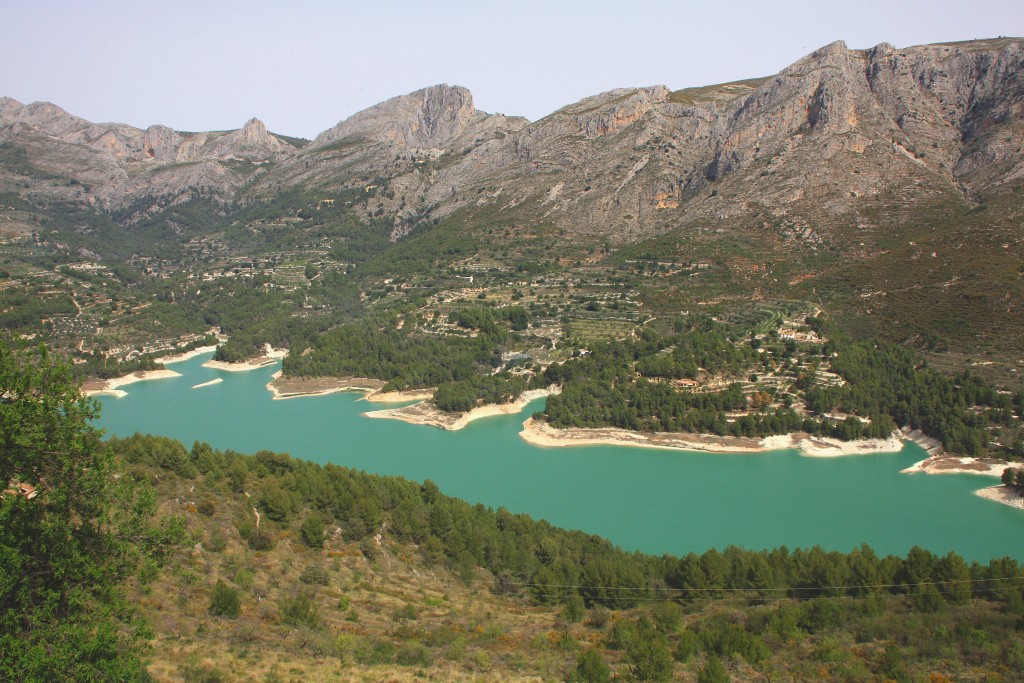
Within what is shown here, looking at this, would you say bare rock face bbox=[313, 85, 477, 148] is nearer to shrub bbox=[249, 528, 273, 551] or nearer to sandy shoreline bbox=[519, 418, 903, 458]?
sandy shoreline bbox=[519, 418, 903, 458]

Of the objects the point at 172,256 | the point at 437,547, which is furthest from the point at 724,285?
the point at 172,256

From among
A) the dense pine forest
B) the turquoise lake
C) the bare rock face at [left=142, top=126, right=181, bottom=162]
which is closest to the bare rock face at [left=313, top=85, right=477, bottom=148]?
the bare rock face at [left=142, top=126, right=181, bottom=162]

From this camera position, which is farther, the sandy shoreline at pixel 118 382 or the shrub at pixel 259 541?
the sandy shoreline at pixel 118 382

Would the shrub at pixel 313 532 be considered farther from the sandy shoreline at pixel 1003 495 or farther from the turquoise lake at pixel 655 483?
the sandy shoreline at pixel 1003 495

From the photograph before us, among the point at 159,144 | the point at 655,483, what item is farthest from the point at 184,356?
the point at 159,144

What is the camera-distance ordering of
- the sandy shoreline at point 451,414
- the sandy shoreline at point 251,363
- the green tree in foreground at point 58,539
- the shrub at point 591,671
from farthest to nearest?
1. the sandy shoreline at point 251,363
2. the sandy shoreline at point 451,414
3. the shrub at point 591,671
4. the green tree in foreground at point 58,539

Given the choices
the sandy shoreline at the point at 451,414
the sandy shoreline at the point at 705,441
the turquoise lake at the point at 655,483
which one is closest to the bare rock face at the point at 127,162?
the turquoise lake at the point at 655,483

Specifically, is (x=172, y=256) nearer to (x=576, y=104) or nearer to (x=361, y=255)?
(x=361, y=255)
